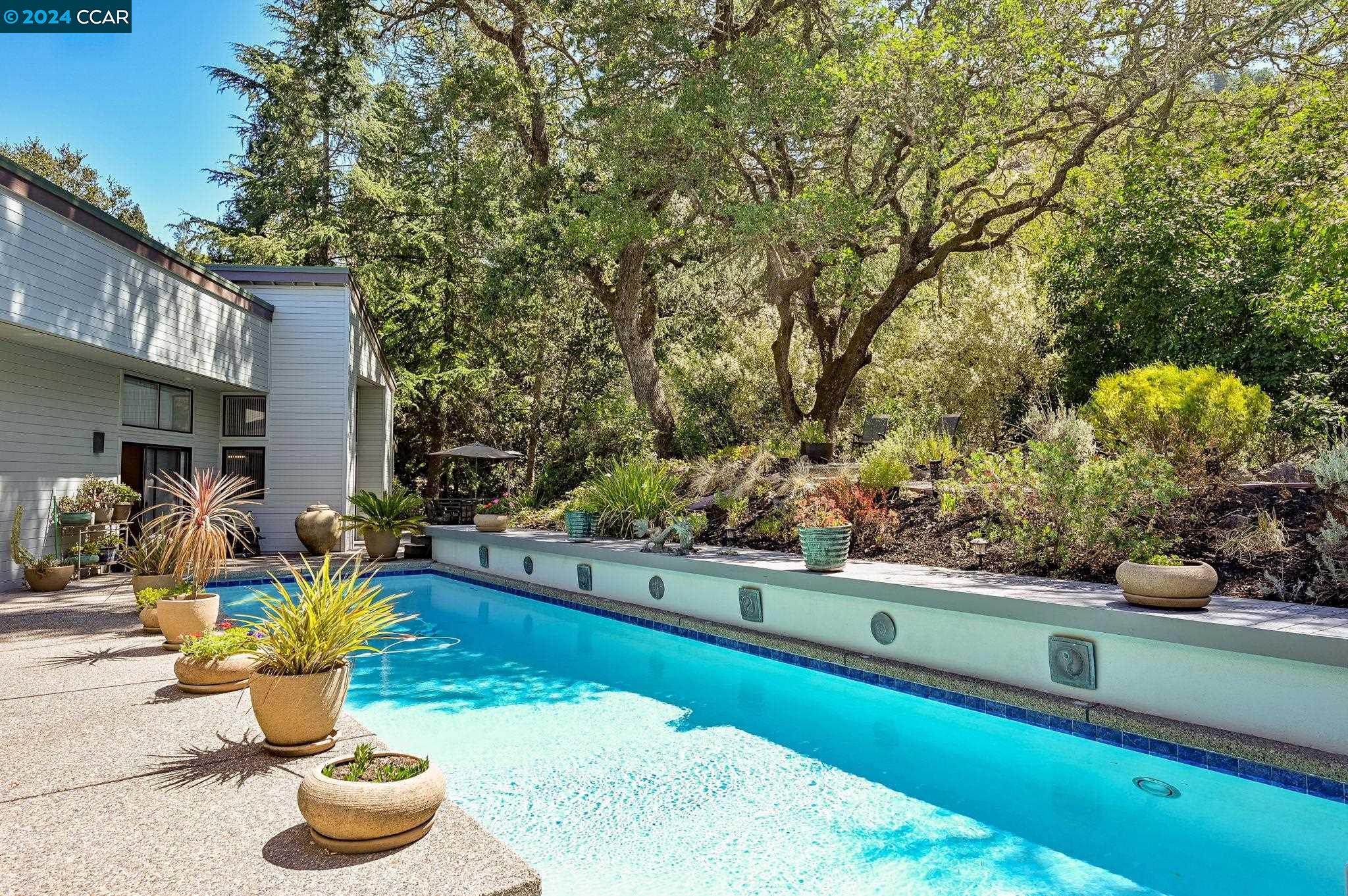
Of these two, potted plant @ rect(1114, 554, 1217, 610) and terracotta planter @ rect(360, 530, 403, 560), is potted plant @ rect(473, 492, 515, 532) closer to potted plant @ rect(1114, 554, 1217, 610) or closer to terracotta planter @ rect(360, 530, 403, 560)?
terracotta planter @ rect(360, 530, 403, 560)

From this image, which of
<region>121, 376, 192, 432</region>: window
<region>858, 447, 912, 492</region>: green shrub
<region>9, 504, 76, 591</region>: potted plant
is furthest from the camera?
<region>121, 376, 192, 432</region>: window

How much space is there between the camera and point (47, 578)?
933 centimetres

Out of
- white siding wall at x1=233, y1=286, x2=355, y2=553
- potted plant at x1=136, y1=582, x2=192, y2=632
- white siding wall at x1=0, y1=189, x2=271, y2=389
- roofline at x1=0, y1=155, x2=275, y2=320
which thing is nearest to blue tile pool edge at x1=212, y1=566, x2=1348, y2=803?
potted plant at x1=136, y1=582, x2=192, y2=632

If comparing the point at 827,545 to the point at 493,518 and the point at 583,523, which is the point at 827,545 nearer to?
the point at 583,523

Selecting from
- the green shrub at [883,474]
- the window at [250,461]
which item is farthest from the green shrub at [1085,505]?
the window at [250,461]

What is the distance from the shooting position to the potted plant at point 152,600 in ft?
19.8

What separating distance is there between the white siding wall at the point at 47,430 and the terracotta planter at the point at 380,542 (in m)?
3.66

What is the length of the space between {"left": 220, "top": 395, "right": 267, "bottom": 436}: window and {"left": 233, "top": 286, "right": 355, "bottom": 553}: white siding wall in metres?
0.13

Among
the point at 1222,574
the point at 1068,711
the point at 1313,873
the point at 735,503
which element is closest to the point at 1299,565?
the point at 1222,574

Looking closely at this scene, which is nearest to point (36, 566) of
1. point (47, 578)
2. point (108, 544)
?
point (47, 578)

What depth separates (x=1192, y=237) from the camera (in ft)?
35.3

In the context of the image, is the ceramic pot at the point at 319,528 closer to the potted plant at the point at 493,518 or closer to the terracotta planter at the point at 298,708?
the potted plant at the point at 493,518

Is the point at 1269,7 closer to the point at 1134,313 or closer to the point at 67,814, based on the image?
the point at 1134,313

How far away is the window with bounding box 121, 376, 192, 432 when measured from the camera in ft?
37.9
